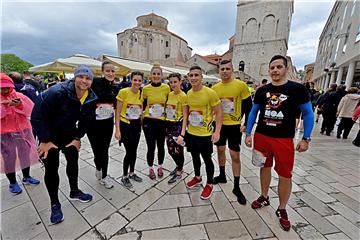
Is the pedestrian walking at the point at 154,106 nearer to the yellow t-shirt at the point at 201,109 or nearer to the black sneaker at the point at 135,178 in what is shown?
the yellow t-shirt at the point at 201,109

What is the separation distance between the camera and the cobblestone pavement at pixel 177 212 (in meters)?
1.97

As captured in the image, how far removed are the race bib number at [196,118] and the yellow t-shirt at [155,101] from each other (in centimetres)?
57

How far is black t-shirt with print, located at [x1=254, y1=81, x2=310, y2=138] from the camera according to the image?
1890 millimetres

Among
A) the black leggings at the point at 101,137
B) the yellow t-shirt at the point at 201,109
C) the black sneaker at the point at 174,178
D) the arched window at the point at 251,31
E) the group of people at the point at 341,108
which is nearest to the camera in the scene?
the yellow t-shirt at the point at 201,109

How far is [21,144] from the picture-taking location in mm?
2398

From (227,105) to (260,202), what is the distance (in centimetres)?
145

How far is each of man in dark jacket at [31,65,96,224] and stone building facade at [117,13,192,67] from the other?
38713mm

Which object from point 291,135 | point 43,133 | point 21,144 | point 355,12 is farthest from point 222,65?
point 355,12

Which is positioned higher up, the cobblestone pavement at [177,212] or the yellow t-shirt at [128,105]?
the yellow t-shirt at [128,105]

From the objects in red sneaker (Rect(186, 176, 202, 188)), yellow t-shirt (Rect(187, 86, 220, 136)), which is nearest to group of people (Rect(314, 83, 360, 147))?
red sneaker (Rect(186, 176, 202, 188))

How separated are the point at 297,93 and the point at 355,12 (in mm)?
18991

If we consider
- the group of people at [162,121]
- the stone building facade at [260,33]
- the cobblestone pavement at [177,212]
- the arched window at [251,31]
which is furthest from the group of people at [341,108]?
the arched window at [251,31]

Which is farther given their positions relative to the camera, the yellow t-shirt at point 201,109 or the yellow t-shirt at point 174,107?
the yellow t-shirt at point 174,107

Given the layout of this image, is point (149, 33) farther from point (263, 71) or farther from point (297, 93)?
point (297, 93)
